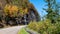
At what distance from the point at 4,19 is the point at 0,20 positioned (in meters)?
3.02

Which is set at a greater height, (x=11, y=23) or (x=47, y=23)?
(x=47, y=23)

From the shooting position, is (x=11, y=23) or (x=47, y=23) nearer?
(x=47, y=23)

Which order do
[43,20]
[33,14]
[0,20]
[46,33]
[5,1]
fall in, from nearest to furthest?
[46,33] → [43,20] → [0,20] → [5,1] → [33,14]

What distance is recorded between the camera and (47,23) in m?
18.7

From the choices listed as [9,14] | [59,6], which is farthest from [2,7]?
[59,6]

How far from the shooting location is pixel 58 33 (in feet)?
51.6

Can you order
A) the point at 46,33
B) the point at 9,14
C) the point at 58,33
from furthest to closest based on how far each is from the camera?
1. the point at 9,14
2. the point at 46,33
3. the point at 58,33

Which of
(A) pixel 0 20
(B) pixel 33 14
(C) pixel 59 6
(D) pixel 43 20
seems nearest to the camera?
(D) pixel 43 20

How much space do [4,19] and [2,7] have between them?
369 cm

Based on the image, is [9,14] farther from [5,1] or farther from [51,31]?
[51,31]

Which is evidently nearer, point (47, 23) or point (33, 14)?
point (47, 23)

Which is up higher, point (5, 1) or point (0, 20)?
point (5, 1)

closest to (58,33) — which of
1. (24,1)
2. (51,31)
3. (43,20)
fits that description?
(51,31)

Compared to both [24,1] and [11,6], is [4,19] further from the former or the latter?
[24,1]
